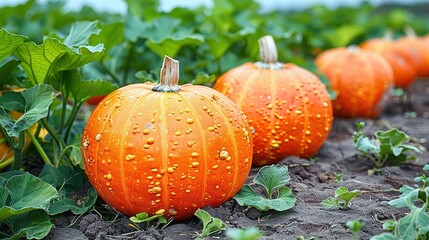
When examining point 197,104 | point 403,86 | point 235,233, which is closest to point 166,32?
point 197,104

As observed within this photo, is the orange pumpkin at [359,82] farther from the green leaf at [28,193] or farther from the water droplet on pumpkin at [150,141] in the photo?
the green leaf at [28,193]

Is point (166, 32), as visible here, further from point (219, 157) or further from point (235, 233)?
point (235, 233)

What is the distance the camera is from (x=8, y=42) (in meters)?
2.96

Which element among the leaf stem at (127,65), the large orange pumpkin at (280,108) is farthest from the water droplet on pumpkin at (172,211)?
the leaf stem at (127,65)

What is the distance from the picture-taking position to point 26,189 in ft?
9.35

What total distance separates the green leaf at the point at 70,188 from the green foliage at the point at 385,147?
151cm

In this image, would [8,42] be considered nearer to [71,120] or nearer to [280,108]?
[71,120]

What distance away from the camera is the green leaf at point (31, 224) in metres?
2.78

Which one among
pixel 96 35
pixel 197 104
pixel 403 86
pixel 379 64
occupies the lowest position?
pixel 403 86

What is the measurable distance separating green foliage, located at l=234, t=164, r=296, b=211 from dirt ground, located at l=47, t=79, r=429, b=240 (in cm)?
6

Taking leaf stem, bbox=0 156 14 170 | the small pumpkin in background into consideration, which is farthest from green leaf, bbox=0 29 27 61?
the small pumpkin in background

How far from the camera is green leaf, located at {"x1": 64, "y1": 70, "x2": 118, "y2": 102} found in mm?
3371

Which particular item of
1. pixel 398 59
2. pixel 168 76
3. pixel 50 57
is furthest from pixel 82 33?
pixel 398 59

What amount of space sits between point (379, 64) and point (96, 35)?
267 cm
